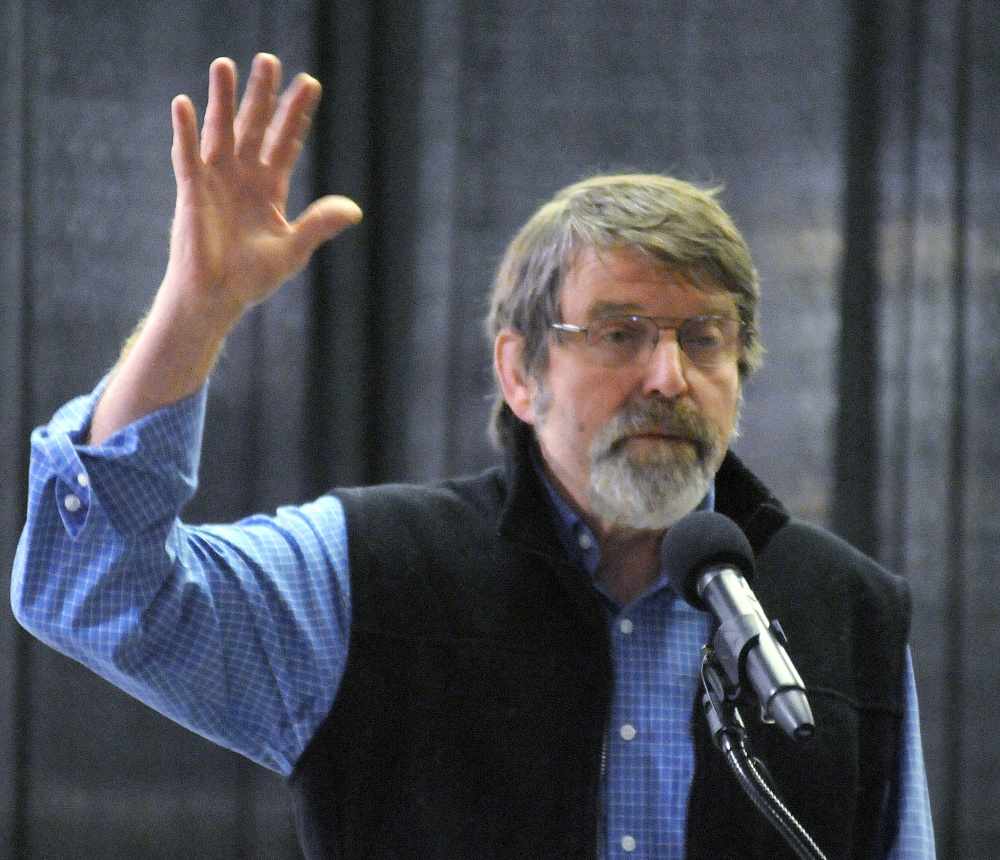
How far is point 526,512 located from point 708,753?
0.40 meters

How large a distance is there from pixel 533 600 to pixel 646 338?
39 cm

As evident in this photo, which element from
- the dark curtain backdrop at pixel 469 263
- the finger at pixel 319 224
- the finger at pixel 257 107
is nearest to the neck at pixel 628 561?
the finger at pixel 319 224

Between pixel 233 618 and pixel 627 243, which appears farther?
pixel 627 243

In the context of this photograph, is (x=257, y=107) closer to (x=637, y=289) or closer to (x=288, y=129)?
(x=288, y=129)

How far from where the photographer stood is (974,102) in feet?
9.27

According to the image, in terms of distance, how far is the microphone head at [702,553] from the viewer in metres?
1.04

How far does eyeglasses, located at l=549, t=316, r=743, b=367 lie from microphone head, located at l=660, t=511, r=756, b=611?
1.64 feet

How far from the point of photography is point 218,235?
1189 mm

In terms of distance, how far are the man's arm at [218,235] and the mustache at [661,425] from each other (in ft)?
1.57

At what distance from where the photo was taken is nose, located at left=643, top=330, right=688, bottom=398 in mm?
1502

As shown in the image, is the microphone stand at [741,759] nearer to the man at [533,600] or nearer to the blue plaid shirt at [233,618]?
the man at [533,600]

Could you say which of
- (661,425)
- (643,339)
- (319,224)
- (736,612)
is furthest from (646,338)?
(736,612)

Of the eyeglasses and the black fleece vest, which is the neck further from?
the eyeglasses

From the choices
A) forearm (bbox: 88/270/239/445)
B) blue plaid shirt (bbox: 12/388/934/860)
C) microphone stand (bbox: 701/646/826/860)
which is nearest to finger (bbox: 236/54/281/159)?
forearm (bbox: 88/270/239/445)
